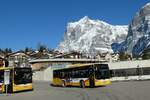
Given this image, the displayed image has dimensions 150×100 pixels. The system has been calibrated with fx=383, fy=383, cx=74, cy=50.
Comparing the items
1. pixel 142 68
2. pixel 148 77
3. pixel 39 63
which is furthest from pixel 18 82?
pixel 39 63

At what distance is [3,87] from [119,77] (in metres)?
36.4

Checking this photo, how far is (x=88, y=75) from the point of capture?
1588 inches

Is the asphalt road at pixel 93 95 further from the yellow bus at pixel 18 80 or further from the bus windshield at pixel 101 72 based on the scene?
the bus windshield at pixel 101 72

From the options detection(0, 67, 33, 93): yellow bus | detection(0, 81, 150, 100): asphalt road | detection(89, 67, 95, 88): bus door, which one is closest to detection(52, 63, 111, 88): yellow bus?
detection(89, 67, 95, 88): bus door

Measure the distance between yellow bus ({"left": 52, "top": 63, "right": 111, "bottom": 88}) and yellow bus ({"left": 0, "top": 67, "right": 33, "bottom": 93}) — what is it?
6.43 meters

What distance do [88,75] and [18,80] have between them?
7783 mm

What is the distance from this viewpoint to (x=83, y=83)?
137 ft

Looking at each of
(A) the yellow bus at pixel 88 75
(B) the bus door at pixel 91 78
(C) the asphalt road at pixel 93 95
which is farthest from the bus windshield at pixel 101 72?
(C) the asphalt road at pixel 93 95

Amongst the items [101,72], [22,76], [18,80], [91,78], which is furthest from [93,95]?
[91,78]

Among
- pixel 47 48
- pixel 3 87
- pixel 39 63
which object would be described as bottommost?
pixel 3 87

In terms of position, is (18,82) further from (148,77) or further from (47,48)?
(47,48)

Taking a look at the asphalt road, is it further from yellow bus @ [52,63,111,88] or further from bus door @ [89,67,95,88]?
bus door @ [89,67,95,88]

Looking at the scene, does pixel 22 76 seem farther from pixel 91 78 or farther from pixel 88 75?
pixel 91 78

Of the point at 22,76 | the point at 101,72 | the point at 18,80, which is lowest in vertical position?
the point at 18,80
